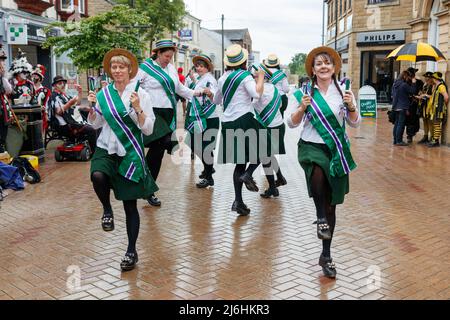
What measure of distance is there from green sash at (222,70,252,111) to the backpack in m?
3.67

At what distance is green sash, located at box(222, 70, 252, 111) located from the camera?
6.39m

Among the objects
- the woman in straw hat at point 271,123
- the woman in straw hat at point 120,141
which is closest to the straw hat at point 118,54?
the woman in straw hat at point 120,141

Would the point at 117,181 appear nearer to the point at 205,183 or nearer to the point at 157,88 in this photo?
the point at 157,88

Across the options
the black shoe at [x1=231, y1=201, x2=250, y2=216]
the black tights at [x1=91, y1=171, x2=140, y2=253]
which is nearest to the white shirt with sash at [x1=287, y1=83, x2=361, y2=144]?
the black tights at [x1=91, y1=171, x2=140, y2=253]

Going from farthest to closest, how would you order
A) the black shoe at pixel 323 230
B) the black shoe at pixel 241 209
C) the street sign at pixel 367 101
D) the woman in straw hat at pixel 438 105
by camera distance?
the street sign at pixel 367 101 → the woman in straw hat at pixel 438 105 → the black shoe at pixel 241 209 → the black shoe at pixel 323 230

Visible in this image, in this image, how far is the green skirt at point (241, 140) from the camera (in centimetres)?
649

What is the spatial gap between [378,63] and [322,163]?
25.9 m

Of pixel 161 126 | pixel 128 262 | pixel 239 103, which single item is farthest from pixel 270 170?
pixel 128 262

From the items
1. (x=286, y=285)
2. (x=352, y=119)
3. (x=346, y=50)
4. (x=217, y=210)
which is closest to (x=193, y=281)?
(x=286, y=285)

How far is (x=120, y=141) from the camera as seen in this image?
14.8 ft

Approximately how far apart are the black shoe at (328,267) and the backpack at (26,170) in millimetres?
5424

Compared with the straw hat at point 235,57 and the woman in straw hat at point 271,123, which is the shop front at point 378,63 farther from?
the straw hat at point 235,57

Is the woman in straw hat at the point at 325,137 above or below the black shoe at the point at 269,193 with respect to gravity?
above
